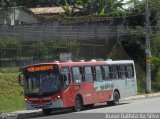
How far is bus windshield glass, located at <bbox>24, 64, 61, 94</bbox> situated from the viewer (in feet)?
88.8

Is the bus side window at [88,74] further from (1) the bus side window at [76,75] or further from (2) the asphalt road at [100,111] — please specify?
(2) the asphalt road at [100,111]

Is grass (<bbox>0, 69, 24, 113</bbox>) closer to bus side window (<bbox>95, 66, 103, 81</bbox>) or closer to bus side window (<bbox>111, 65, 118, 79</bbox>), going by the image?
bus side window (<bbox>95, 66, 103, 81</bbox>)

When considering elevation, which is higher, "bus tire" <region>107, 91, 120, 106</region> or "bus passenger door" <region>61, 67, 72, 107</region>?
"bus passenger door" <region>61, 67, 72, 107</region>

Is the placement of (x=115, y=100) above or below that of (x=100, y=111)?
below

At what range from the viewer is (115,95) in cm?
3275

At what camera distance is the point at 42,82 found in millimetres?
27266

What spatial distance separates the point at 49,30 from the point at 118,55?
955cm

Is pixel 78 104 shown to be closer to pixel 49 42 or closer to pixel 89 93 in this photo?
pixel 89 93

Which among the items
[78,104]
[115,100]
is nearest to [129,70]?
[115,100]

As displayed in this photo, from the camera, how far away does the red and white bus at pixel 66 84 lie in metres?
27.0

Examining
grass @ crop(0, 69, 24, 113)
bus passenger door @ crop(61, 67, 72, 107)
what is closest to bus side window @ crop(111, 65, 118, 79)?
Result: bus passenger door @ crop(61, 67, 72, 107)

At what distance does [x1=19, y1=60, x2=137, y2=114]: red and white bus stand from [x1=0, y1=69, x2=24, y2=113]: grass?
8.36ft

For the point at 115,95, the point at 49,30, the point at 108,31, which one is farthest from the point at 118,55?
the point at 115,95

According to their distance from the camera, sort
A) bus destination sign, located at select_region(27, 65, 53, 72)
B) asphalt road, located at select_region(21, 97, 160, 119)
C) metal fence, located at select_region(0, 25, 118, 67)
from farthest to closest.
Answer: metal fence, located at select_region(0, 25, 118, 67) < bus destination sign, located at select_region(27, 65, 53, 72) < asphalt road, located at select_region(21, 97, 160, 119)
